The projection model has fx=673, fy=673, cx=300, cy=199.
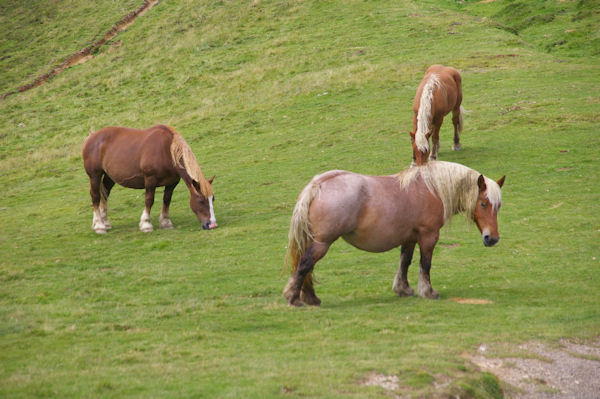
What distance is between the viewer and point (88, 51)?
49.4 meters

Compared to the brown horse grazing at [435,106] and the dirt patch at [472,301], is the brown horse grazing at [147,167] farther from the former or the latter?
the dirt patch at [472,301]

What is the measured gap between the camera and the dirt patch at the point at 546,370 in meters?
7.36

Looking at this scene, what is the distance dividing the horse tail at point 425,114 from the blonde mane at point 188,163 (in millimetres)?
5411

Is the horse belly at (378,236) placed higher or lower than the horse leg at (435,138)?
higher

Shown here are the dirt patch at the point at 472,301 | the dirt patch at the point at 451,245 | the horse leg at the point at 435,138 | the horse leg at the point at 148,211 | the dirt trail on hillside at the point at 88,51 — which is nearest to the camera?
the dirt patch at the point at 472,301

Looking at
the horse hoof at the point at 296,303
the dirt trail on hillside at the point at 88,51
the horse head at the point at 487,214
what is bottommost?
the dirt trail on hillside at the point at 88,51

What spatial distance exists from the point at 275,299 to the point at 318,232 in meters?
1.69

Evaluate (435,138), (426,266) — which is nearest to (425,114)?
(435,138)

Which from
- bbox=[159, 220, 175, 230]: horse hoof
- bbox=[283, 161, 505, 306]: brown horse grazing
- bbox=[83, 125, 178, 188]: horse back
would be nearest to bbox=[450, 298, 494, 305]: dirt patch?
bbox=[283, 161, 505, 306]: brown horse grazing

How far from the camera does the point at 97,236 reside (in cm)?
1703

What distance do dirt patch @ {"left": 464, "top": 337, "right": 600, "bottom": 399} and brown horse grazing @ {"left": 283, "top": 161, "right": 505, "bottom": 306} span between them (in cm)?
246

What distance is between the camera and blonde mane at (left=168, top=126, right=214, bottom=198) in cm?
1582

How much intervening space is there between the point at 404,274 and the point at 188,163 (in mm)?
7291

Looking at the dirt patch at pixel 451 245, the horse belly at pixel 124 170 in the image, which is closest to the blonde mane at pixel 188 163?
the horse belly at pixel 124 170
